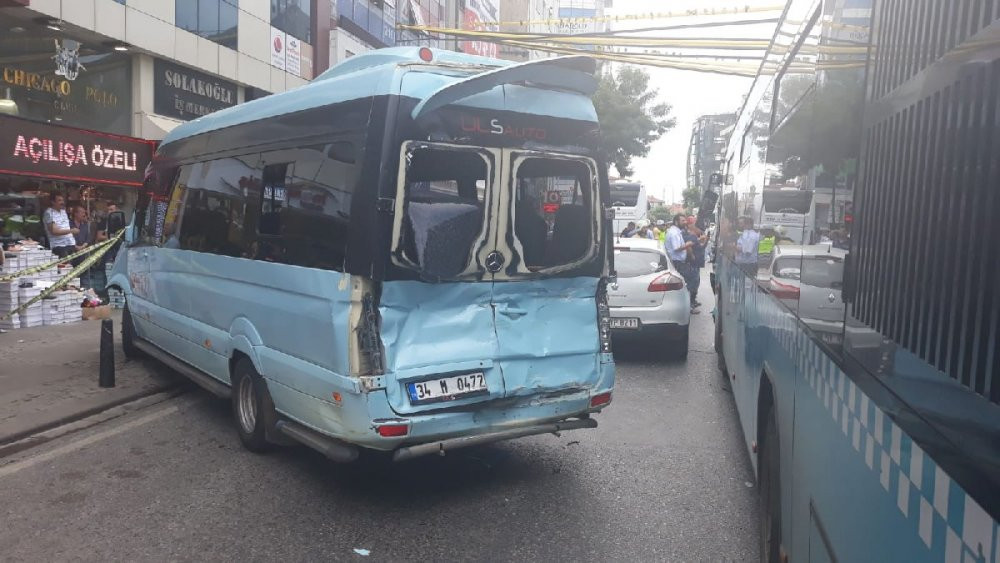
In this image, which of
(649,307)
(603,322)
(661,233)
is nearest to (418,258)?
(603,322)

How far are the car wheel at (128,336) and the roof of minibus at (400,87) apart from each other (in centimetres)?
394

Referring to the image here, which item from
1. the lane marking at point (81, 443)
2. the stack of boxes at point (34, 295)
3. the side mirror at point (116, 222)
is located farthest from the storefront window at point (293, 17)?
the lane marking at point (81, 443)

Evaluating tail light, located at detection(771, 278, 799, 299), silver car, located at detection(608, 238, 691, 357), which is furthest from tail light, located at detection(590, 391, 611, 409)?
silver car, located at detection(608, 238, 691, 357)

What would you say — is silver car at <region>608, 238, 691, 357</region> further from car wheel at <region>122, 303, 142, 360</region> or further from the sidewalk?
car wheel at <region>122, 303, 142, 360</region>

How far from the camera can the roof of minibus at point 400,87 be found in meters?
4.58

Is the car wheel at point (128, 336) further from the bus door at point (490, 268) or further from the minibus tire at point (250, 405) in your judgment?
the bus door at point (490, 268)

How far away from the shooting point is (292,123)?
5.28 metres

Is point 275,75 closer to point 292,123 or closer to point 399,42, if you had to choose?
point 399,42

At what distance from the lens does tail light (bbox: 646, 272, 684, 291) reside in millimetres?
9742

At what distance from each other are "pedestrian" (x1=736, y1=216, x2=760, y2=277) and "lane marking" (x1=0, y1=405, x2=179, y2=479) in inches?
200

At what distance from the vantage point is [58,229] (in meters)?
11.9

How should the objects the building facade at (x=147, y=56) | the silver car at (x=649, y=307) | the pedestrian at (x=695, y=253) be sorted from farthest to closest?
1. the pedestrian at (x=695, y=253)
2. the building facade at (x=147, y=56)
3. the silver car at (x=649, y=307)

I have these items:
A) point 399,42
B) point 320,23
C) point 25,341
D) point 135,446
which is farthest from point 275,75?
point 135,446

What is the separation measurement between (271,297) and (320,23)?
19.2 meters
